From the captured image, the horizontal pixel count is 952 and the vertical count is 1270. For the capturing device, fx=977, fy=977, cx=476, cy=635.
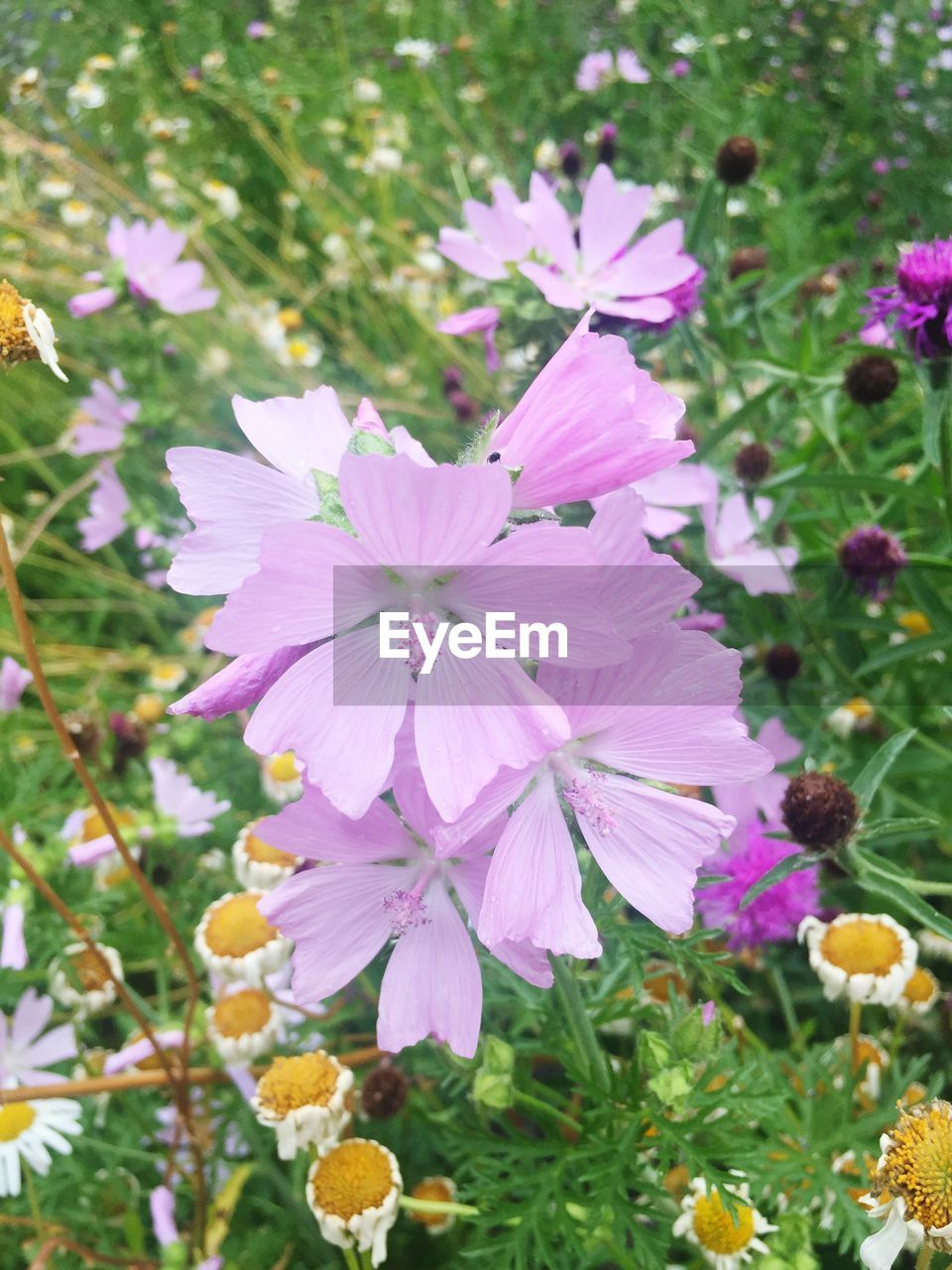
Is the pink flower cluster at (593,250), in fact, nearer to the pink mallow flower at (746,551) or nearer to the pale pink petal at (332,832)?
the pink mallow flower at (746,551)

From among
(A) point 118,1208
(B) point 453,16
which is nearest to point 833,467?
(A) point 118,1208

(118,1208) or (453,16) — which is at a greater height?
(453,16)

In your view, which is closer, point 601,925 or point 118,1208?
point 601,925

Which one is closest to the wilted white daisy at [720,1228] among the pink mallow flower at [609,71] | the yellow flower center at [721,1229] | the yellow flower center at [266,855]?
the yellow flower center at [721,1229]

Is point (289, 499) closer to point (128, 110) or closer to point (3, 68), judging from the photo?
point (3, 68)

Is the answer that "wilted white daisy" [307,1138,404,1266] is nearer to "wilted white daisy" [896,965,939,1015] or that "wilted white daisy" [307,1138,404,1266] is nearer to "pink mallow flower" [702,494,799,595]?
"wilted white daisy" [896,965,939,1015]

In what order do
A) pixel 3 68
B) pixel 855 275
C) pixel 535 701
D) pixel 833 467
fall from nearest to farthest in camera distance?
1. pixel 535 701
2. pixel 833 467
3. pixel 855 275
4. pixel 3 68
